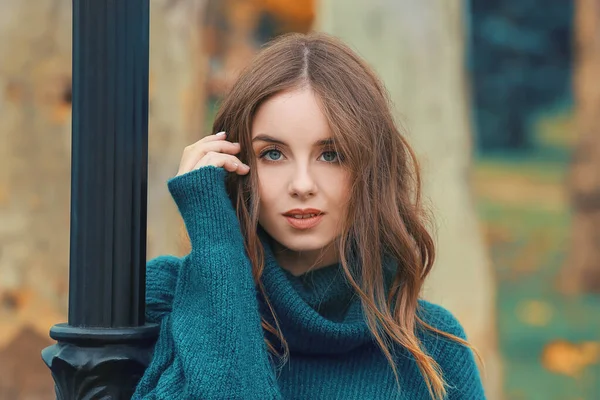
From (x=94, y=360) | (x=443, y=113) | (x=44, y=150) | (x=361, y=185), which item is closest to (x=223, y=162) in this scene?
(x=361, y=185)

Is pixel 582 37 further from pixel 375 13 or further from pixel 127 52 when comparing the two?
pixel 127 52

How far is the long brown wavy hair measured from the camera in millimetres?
2180

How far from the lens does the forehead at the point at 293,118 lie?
2117 mm

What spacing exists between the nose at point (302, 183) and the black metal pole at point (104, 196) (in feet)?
1.30

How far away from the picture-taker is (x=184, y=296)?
2.07 meters

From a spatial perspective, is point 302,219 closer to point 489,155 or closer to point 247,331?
point 247,331

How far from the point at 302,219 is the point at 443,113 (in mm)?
3462

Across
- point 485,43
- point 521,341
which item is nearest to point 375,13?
point 485,43

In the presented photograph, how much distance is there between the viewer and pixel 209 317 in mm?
2004

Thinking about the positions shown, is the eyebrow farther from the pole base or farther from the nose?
the pole base

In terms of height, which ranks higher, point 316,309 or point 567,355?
point 316,309

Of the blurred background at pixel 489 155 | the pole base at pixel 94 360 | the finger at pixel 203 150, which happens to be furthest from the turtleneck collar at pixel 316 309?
the blurred background at pixel 489 155

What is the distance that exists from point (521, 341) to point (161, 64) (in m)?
2.41

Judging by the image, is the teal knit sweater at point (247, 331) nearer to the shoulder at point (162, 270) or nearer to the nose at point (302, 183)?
the shoulder at point (162, 270)
